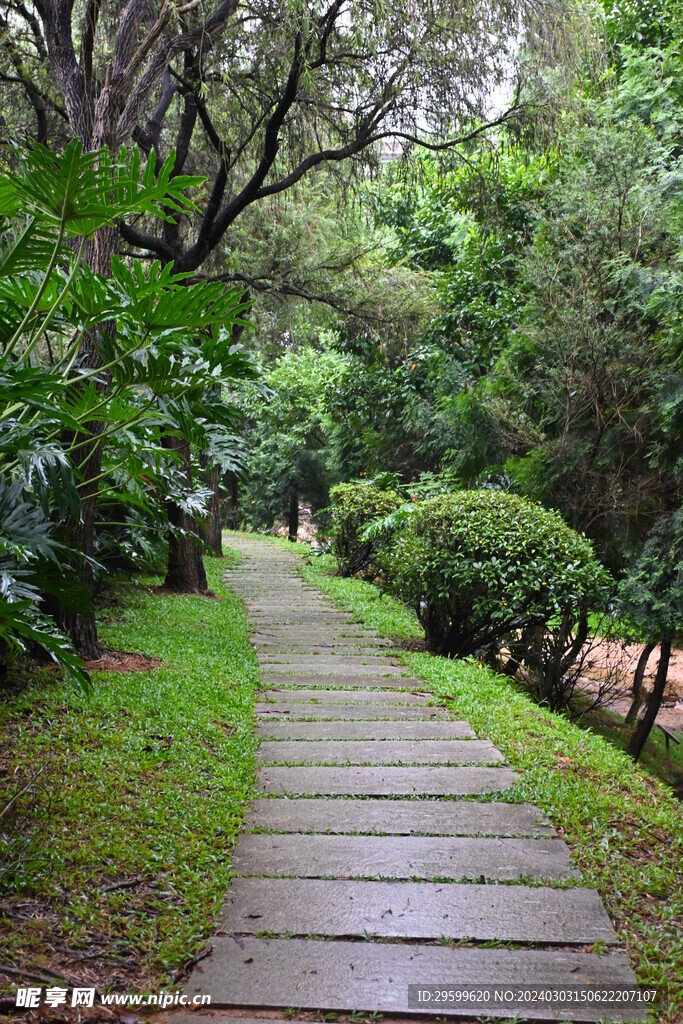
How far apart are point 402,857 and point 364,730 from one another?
146 centimetres

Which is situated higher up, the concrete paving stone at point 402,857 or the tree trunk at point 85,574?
the tree trunk at point 85,574

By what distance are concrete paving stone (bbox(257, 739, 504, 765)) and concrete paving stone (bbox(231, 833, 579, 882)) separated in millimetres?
816

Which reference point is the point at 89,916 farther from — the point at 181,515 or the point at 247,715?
the point at 181,515

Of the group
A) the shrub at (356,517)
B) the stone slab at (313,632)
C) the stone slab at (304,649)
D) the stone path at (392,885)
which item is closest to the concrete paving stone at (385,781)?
the stone path at (392,885)

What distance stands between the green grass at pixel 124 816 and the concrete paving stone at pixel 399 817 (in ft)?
0.54

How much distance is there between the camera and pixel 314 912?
2.65 meters

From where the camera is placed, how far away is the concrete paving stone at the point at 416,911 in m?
2.56

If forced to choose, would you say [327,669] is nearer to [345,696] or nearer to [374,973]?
[345,696]

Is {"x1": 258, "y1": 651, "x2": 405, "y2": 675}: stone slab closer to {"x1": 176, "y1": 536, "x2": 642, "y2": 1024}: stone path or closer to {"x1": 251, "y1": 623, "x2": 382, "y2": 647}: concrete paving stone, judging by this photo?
{"x1": 251, "y1": 623, "x2": 382, "y2": 647}: concrete paving stone

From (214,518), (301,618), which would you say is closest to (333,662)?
(301,618)

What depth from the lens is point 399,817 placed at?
3355 mm

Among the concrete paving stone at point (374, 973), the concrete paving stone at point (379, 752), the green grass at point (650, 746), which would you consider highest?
the concrete paving stone at point (379, 752)

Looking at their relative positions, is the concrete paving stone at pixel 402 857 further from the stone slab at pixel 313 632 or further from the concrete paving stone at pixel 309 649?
the stone slab at pixel 313 632

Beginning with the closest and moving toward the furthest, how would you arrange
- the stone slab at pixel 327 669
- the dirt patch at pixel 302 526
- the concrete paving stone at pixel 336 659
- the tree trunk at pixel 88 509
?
the tree trunk at pixel 88 509
the stone slab at pixel 327 669
the concrete paving stone at pixel 336 659
the dirt patch at pixel 302 526
